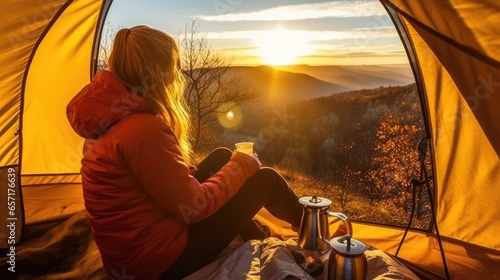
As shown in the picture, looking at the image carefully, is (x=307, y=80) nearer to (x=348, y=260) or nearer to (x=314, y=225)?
(x=314, y=225)

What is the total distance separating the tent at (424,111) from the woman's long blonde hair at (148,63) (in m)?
0.86

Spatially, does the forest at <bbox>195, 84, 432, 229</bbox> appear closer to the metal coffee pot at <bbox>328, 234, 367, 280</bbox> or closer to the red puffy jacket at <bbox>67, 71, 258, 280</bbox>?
the metal coffee pot at <bbox>328, 234, 367, 280</bbox>

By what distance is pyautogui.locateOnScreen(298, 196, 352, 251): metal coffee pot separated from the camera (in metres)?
1.58

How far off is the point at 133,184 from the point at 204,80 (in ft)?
24.2

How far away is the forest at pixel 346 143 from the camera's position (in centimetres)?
795

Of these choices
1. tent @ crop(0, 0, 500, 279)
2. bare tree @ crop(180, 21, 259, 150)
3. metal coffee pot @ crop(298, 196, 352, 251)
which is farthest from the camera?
bare tree @ crop(180, 21, 259, 150)

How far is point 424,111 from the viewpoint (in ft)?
6.48

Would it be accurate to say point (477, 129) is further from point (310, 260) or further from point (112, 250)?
point (112, 250)

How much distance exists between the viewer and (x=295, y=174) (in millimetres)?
10383

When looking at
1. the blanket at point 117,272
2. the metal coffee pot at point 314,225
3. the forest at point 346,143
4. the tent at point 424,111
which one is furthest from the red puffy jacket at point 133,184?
the forest at point 346,143

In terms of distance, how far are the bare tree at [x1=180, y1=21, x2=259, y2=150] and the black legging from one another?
5803 mm

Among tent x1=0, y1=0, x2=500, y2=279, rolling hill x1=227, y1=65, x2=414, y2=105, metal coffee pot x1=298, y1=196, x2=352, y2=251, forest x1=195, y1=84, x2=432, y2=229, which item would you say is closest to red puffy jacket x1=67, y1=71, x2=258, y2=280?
metal coffee pot x1=298, y1=196, x2=352, y2=251

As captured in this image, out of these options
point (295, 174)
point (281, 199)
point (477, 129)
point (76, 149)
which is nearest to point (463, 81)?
point (477, 129)

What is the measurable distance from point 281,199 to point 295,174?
346 inches
